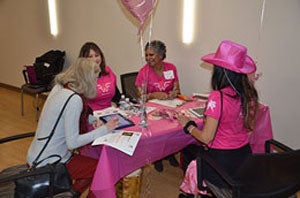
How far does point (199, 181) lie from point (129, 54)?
7.86 ft

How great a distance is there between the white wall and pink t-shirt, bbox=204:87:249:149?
1161mm

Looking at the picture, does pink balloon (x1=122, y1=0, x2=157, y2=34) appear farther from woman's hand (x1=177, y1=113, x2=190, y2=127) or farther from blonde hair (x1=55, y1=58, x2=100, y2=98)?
woman's hand (x1=177, y1=113, x2=190, y2=127)

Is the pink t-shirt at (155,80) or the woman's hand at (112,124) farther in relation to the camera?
the pink t-shirt at (155,80)

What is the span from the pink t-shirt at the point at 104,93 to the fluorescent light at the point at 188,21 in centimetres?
96

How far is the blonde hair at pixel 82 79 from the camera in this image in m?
1.98

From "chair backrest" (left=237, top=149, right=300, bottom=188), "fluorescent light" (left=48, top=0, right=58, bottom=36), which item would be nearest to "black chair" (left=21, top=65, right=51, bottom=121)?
"fluorescent light" (left=48, top=0, right=58, bottom=36)

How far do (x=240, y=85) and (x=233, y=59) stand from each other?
0.49 feet

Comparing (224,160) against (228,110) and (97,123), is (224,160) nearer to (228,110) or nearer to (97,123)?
(228,110)

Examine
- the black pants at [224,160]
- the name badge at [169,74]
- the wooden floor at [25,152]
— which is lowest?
the wooden floor at [25,152]

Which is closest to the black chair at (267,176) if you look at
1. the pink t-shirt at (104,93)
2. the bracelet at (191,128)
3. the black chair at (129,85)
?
the bracelet at (191,128)

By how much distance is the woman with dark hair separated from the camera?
9.68ft

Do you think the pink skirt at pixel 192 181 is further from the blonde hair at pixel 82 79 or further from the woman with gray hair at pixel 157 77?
the woman with gray hair at pixel 157 77

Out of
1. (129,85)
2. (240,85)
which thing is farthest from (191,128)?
(129,85)

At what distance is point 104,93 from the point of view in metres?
2.99
